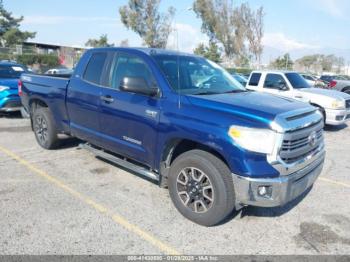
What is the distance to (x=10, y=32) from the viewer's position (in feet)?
157

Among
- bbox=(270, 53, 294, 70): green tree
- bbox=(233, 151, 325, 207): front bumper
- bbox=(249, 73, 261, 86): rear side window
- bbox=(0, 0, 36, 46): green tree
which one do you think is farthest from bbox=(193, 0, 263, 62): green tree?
bbox=(233, 151, 325, 207): front bumper

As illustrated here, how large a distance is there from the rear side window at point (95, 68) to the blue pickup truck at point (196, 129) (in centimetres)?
2

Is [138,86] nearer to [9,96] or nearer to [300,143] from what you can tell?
[300,143]

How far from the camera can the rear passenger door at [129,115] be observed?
158 inches

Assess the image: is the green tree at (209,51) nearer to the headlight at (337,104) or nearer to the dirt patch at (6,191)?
the headlight at (337,104)

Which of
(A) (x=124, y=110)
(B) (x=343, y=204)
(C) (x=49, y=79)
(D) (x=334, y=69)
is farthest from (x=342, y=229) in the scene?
(D) (x=334, y=69)

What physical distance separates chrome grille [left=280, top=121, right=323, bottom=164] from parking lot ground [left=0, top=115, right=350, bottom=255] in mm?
860

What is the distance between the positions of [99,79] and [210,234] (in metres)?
2.71

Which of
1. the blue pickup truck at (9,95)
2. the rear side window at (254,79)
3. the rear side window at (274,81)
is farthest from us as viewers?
the rear side window at (254,79)

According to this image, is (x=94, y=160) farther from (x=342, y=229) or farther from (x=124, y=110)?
(x=342, y=229)

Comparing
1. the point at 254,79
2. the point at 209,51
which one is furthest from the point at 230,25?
the point at 254,79

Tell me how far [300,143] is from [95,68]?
3142 mm

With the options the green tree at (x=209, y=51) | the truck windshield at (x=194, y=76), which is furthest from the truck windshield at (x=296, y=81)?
the green tree at (x=209, y=51)

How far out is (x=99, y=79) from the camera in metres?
4.82
